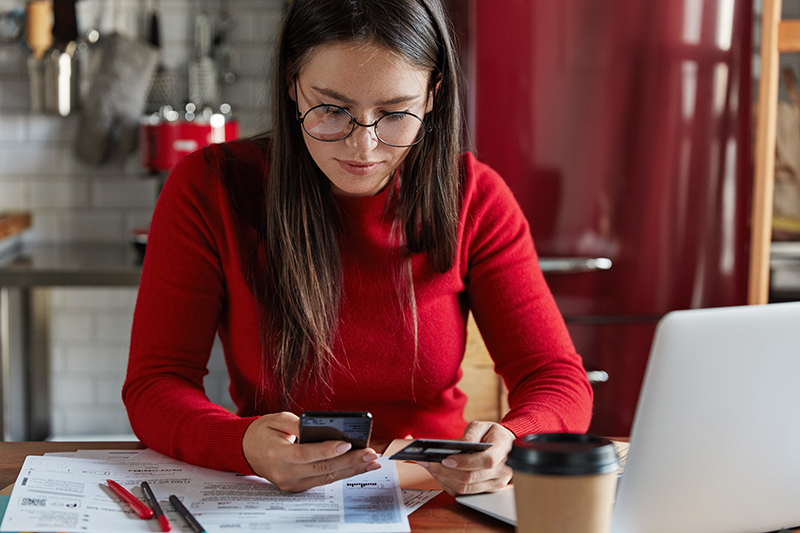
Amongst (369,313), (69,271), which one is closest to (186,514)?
(369,313)

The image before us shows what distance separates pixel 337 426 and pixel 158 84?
205 cm

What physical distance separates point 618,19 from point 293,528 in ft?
5.23

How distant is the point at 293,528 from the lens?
80 cm

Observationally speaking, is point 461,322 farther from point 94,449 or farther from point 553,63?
point 553,63

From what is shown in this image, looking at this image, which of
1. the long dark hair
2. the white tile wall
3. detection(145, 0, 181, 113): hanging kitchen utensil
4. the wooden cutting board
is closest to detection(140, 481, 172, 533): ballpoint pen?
the long dark hair

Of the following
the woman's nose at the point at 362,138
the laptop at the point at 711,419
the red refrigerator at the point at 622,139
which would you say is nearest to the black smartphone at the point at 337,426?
the laptop at the point at 711,419

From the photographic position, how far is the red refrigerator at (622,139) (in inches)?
79.7

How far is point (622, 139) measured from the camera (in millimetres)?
2051

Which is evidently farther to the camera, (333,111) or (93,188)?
(93,188)

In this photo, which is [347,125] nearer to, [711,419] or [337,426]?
[337,426]

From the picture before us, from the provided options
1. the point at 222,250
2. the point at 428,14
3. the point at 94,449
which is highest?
the point at 428,14

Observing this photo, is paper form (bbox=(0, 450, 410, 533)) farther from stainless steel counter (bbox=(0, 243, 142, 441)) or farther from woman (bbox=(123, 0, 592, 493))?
stainless steel counter (bbox=(0, 243, 142, 441))

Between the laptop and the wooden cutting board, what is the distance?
2.10m

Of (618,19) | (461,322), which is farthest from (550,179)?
(461,322)
